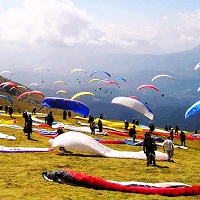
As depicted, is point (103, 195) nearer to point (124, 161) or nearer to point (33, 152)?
point (124, 161)

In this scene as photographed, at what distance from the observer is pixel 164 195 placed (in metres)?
15.0

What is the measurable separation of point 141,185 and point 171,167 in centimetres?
754

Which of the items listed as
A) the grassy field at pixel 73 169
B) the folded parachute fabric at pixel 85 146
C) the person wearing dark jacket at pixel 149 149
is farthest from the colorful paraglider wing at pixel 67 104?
the person wearing dark jacket at pixel 149 149

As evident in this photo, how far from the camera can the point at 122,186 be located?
15.5 m

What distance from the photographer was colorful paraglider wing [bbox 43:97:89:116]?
41.6 m

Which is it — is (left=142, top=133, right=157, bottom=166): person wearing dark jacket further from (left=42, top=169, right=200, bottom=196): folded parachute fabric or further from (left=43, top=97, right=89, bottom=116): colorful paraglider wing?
(left=43, top=97, right=89, bottom=116): colorful paraglider wing

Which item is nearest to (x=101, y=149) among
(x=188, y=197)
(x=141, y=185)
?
(x=141, y=185)

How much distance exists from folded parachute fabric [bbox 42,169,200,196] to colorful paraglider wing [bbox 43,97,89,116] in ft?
81.1

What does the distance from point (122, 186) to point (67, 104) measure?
2750 centimetres

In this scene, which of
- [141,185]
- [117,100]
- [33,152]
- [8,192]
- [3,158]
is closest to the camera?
[8,192]

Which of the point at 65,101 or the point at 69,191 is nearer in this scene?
the point at 69,191

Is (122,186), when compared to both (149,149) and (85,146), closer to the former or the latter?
(149,149)

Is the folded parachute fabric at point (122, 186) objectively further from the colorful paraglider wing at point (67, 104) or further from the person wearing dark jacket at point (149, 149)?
the colorful paraglider wing at point (67, 104)

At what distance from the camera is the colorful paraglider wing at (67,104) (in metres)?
41.6
